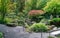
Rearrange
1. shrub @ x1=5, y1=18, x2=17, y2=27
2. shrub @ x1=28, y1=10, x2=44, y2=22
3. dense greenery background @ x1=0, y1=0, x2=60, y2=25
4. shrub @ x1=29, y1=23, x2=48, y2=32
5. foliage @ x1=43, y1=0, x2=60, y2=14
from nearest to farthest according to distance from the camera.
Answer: shrub @ x1=29, y1=23, x2=48, y2=32 → shrub @ x1=5, y1=18, x2=17, y2=27 → dense greenery background @ x1=0, y1=0, x2=60, y2=25 → foliage @ x1=43, y1=0, x2=60, y2=14 → shrub @ x1=28, y1=10, x2=44, y2=22

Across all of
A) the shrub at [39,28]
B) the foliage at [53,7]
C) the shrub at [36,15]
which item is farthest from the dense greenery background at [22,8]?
the shrub at [39,28]

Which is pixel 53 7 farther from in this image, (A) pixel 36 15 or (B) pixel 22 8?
(B) pixel 22 8

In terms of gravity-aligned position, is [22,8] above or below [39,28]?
above

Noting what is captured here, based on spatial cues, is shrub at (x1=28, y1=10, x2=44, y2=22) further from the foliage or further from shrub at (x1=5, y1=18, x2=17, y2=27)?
shrub at (x1=5, y1=18, x2=17, y2=27)

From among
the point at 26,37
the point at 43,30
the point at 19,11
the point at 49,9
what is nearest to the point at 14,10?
the point at 19,11

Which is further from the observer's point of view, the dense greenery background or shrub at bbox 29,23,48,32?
the dense greenery background

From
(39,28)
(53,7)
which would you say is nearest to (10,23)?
(39,28)

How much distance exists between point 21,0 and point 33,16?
11.8 feet

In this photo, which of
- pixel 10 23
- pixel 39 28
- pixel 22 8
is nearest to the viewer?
pixel 39 28

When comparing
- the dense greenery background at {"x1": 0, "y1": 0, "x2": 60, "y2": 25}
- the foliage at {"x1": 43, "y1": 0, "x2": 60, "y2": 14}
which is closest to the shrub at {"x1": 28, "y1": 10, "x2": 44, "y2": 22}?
the dense greenery background at {"x1": 0, "y1": 0, "x2": 60, "y2": 25}

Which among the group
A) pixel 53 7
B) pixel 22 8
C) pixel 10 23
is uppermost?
pixel 53 7

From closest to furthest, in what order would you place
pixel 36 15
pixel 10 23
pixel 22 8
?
1. pixel 10 23
2. pixel 36 15
3. pixel 22 8

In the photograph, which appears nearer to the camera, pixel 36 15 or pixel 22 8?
pixel 36 15

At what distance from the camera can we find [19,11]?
21.6m
